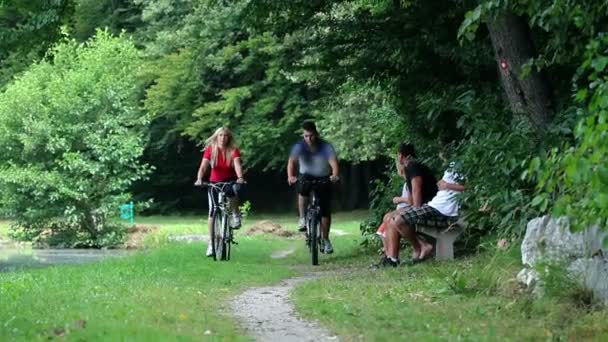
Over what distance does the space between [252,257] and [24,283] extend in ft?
19.2

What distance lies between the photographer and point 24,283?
1175 cm

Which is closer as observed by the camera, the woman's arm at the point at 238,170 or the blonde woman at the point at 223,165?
the woman's arm at the point at 238,170

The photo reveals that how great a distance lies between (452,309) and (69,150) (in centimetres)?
2243

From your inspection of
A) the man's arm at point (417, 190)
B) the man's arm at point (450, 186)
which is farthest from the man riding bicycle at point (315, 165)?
the man's arm at point (450, 186)

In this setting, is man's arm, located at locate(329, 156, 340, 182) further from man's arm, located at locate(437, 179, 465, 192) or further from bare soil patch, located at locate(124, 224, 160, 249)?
bare soil patch, located at locate(124, 224, 160, 249)

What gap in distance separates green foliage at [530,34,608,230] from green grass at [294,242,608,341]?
3.49ft

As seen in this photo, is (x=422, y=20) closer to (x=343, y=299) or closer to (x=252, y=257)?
(x=252, y=257)

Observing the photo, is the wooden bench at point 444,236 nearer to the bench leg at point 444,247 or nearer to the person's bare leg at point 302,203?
the bench leg at point 444,247

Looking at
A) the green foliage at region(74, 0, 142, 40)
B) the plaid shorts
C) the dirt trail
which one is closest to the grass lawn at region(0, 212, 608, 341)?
the dirt trail

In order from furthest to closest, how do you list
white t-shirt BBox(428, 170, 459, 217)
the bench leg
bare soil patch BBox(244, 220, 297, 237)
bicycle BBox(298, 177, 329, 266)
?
1. bare soil patch BBox(244, 220, 297, 237)
2. bicycle BBox(298, 177, 329, 266)
3. the bench leg
4. white t-shirt BBox(428, 170, 459, 217)

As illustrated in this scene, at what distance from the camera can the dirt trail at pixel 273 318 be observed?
24.3ft

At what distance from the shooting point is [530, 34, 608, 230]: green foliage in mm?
5531

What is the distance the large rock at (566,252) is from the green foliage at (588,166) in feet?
4.25

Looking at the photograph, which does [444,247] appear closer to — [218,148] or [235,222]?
[235,222]
